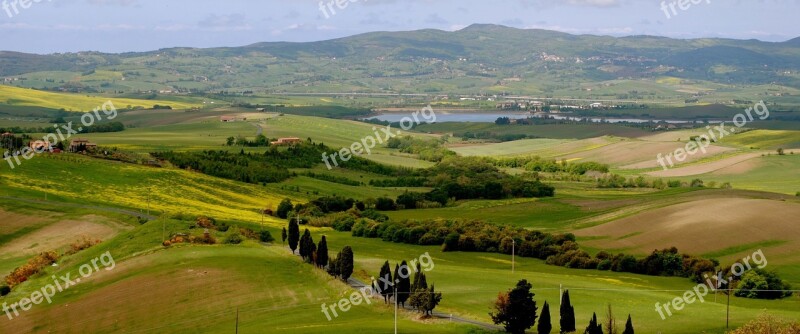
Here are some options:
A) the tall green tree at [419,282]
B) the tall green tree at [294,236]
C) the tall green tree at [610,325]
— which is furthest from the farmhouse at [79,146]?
the tall green tree at [610,325]

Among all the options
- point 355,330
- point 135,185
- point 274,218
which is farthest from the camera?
point 135,185

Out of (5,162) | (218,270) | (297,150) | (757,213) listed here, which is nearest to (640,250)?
(757,213)

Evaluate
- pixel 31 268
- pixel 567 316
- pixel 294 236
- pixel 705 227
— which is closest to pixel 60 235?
pixel 31 268

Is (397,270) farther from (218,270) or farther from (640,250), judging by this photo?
(640,250)

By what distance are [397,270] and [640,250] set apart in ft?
103

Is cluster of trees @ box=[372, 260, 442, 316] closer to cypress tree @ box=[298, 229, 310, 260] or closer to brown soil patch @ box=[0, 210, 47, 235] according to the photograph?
cypress tree @ box=[298, 229, 310, 260]

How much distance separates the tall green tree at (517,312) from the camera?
56.1 meters

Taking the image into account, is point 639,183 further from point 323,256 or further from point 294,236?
point 323,256

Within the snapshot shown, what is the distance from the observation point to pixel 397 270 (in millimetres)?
67875

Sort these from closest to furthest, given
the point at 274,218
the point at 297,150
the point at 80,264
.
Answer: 1. the point at 80,264
2. the point at 274,218
3. the point at 297,150

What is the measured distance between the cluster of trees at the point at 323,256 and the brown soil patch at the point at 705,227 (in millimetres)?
27078

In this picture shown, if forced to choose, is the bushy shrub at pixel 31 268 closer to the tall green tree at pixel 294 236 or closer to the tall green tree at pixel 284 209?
the tall green tree at pixel 294 236

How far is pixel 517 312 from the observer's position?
56.1 m

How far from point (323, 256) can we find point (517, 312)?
2340 centimetres
